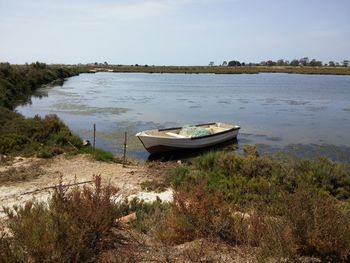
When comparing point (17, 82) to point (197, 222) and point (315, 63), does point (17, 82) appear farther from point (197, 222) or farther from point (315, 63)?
point (315, 63)

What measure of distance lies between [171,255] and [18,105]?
35159mm

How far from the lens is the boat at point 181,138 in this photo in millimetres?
18594

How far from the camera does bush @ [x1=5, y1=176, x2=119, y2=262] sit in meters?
4.49

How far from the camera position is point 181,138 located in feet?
62.0

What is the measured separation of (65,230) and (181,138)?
46.2 feet

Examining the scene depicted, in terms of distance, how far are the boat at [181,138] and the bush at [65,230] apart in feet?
40.9

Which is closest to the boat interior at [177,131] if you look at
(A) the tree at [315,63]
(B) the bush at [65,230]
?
(B) the bush at [65,230]

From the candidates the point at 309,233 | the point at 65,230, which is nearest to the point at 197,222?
the point at 309,233

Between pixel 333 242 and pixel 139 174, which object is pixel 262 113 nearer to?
pixel 139 174

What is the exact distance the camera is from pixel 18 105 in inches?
1470

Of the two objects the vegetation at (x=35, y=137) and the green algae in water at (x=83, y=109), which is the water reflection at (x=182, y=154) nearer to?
the vegetation at (x=35, y=137)

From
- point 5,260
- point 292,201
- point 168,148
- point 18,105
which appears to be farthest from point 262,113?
point 5,260

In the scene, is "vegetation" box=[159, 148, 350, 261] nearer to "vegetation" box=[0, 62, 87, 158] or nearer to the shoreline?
"vegetation" box=[0, 62, 87, 158]

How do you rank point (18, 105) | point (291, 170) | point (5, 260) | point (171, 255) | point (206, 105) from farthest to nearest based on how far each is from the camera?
point (206, 105) → point (18, 105) → point (291, 170) → point (171, 255) → point (5, 260)
